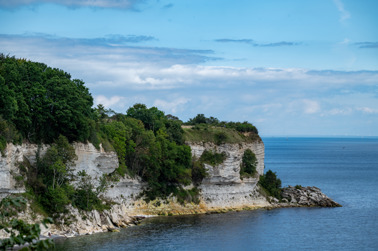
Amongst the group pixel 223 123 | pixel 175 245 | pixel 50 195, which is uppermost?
pixel 223 123

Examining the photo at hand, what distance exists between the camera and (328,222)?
71375 millimetres

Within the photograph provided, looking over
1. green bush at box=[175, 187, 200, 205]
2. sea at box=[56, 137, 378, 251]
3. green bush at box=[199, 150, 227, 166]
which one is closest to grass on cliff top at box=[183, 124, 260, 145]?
green bush at box=[199, 150, 227, 166]

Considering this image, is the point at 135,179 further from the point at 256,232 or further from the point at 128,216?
the point at 256,232

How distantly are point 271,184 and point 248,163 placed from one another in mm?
5442

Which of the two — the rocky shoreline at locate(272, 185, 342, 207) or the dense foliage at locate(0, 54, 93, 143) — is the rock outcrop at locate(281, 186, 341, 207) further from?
the dense foliage at locate(0, 54, 93, 143)

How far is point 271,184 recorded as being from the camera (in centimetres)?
9006

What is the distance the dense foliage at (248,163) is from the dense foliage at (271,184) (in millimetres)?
3333

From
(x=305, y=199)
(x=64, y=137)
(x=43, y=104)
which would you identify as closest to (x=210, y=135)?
(x=305, y=199)

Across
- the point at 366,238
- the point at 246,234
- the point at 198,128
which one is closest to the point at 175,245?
the point at 246,234

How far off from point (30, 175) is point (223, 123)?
161 ft

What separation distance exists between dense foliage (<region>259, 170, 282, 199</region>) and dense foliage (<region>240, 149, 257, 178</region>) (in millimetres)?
3333

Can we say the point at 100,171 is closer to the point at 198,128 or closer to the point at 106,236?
the point at 106,236

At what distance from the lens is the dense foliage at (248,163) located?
288 ft

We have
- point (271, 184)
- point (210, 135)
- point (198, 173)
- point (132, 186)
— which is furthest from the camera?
point (271, 184)
